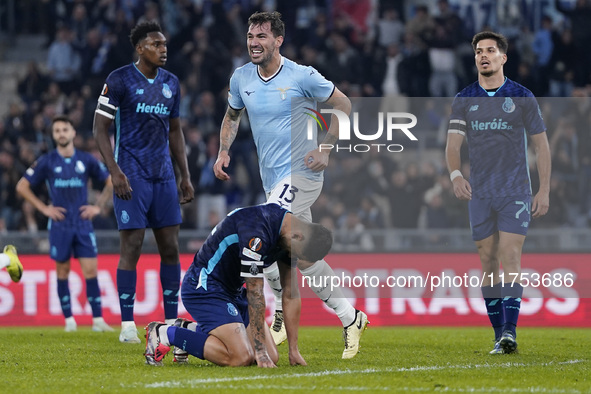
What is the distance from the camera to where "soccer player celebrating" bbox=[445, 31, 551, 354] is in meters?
8.01

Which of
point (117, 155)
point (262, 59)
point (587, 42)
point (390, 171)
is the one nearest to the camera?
point (262, 59)

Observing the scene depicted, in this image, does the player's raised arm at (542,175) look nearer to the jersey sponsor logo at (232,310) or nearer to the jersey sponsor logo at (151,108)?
the jersey sponsor logo at (232,310)

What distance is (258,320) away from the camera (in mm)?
6582

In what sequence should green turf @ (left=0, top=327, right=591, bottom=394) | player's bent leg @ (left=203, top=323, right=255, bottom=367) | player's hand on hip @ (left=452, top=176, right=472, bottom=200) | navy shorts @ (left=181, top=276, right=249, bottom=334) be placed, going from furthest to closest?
player's hand on hip @ (left=452, top=176, right=472, bottom=200) → navy shorts @ (left=181, top=276, right=249, bottom=334) → player's bent leg @ (left=203, top=323, right=255, bottom=367) → green turf @ (left=0, top=327, right=591, bottom=394)

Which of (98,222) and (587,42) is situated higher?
(587,42)

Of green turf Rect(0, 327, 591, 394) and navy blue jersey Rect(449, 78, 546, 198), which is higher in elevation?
navy blue jersey Rect(449, 78, 546, 198)

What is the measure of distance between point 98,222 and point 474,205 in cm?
818

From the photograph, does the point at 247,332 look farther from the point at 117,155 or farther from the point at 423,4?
the point at 423,4

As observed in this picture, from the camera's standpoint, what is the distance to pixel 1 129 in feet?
55.9

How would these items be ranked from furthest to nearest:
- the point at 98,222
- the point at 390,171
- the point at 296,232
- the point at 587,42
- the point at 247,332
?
the point at 587,42 → the point at 98,222 → the point at 390,171 → the point at 247,332 → the point at 296,232

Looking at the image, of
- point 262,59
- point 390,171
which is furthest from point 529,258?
point 262,59

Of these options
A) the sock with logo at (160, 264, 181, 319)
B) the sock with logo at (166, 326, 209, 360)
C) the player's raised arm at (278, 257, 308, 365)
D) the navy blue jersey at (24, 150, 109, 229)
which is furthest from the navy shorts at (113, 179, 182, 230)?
the navy blue jersey at (24, 150, 109, 229)

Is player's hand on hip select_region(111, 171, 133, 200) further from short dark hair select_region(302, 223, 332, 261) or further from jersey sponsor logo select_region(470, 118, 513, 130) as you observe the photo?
jersey sponsor logo select_region(470, 118, 513, 130)

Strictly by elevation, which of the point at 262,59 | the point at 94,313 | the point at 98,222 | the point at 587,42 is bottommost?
the point at 94,313
